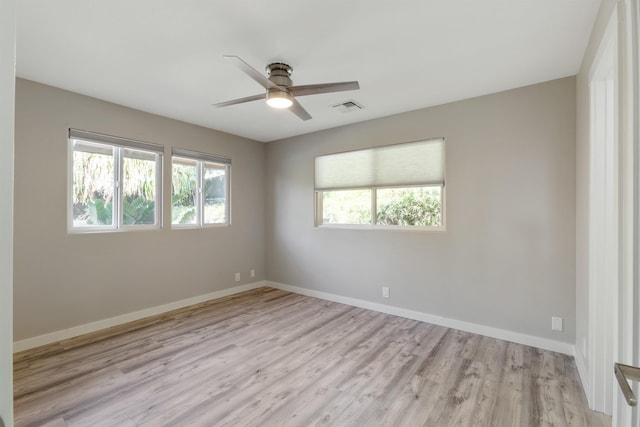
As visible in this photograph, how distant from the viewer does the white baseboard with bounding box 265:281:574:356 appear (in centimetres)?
288

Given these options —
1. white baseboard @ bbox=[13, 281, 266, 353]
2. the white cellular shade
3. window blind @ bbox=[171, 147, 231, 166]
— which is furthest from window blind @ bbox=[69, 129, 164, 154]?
the white cellular shade

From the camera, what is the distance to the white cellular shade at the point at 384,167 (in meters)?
3.63

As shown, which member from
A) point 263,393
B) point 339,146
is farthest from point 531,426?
point 339,146

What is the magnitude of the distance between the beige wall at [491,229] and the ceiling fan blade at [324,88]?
178 cm

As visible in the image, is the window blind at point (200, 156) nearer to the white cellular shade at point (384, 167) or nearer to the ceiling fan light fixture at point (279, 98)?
the white cellular shade at point (384, 167)

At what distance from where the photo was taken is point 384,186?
401 cm

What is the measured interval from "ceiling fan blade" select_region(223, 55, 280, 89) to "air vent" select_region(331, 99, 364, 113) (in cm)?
133

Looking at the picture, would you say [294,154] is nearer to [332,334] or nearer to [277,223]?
[277,223]

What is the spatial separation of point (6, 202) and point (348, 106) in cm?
347

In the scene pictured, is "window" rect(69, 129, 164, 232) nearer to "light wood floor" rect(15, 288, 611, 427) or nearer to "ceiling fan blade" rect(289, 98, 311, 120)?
"light wood floor" rect(15, 288, 611, 427)

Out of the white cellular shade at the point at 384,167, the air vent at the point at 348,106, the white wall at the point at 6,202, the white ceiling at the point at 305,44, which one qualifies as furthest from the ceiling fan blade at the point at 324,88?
the white wall at the point at 6,202

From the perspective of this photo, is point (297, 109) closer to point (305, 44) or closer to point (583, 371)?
point (305, 44)

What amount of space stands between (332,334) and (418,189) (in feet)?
6.86

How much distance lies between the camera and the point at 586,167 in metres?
2.29
